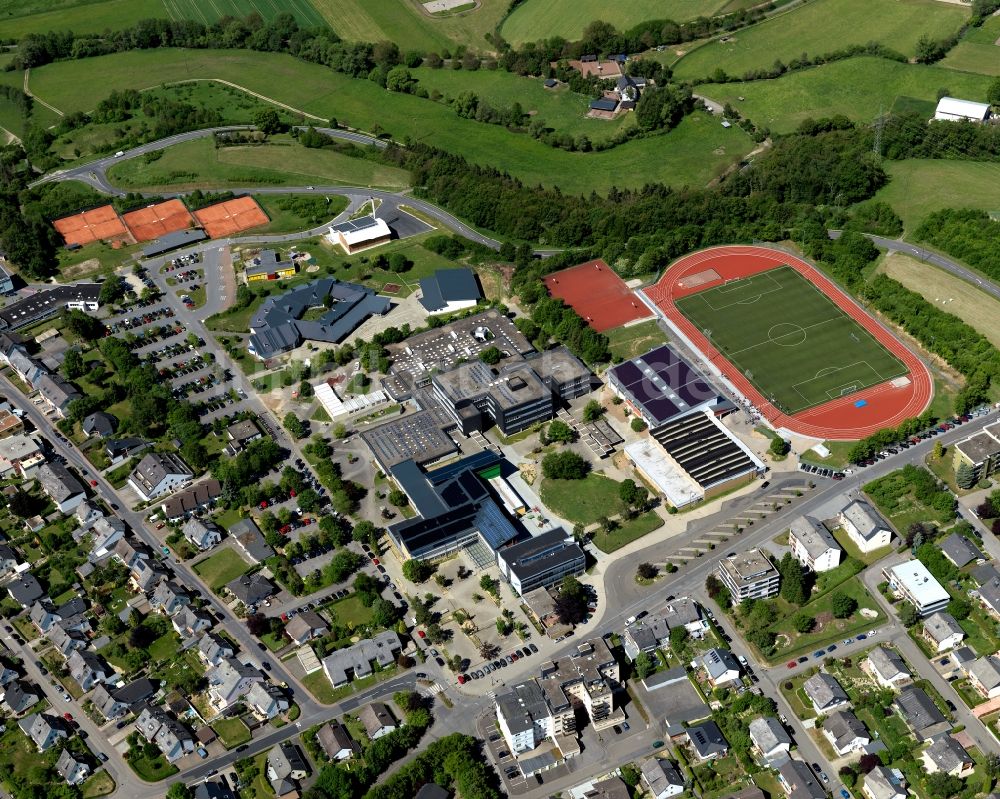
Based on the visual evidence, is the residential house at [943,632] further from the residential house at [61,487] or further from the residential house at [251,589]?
the residential house at [61,487]

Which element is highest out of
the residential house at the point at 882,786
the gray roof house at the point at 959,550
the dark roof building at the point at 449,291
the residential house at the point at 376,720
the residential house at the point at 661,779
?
the gray roof house at the point at 959,550

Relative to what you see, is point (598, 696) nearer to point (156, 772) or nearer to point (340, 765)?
point (340, 765)

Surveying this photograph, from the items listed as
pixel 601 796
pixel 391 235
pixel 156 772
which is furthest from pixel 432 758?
pixel 391 235

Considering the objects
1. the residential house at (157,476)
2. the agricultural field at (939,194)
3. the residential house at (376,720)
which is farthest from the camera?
the agricultural field at (939,194)

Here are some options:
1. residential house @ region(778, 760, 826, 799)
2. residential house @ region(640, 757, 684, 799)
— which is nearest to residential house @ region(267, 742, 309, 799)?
residential house @ region(640, 757, 684, 799)

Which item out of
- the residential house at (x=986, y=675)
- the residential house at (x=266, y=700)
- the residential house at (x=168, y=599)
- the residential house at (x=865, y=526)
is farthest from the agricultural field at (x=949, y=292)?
the residential house at (x=168, y=599)

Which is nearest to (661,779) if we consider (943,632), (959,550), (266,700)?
(943,632)

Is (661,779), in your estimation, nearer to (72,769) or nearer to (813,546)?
(813,546)
